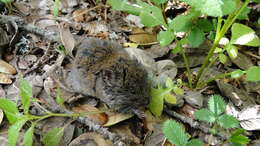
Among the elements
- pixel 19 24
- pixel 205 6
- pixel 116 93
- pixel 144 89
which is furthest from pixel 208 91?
pixel 19 24

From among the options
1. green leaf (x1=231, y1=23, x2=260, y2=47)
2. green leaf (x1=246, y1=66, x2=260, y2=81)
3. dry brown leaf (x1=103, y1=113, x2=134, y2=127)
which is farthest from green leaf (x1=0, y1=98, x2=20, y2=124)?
green leaf (x1=231, y1=23, x2=260, y2=47)

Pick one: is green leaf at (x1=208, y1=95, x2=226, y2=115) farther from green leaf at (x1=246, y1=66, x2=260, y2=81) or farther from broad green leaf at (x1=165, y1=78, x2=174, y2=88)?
broad green leaf at (x1=165, y1=78, x2=174, y2=88)

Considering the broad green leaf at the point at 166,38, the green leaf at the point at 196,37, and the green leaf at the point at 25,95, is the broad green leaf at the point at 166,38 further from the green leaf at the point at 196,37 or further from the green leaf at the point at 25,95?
the green leaf at the point at 25,95

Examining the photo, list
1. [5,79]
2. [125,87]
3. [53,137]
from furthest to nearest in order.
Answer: [5,79]
[125,87]
[53,137]

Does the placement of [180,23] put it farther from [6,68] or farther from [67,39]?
[6,68]

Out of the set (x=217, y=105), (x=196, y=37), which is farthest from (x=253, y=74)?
(x=196, y=37)

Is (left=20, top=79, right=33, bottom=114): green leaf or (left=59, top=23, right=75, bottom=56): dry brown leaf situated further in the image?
(left=59, top=23, right=75, bottom=56): dry brown leaf

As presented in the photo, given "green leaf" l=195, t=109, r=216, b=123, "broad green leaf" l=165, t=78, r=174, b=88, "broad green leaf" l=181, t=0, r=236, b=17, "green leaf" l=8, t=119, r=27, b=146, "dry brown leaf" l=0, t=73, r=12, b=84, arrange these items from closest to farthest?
"broad green leaf" l=181, t=0, r=236, b=17
"green leaf" l=8, t=119, r=27, b=146
"green leaf" l=195, t=109, r=216, b=123
"broad green leaf" l=165, t=78, r=174, b=88
"dry brown leaf" l=0, t=73, r=12, b=84

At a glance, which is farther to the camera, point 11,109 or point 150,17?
point 150,17
